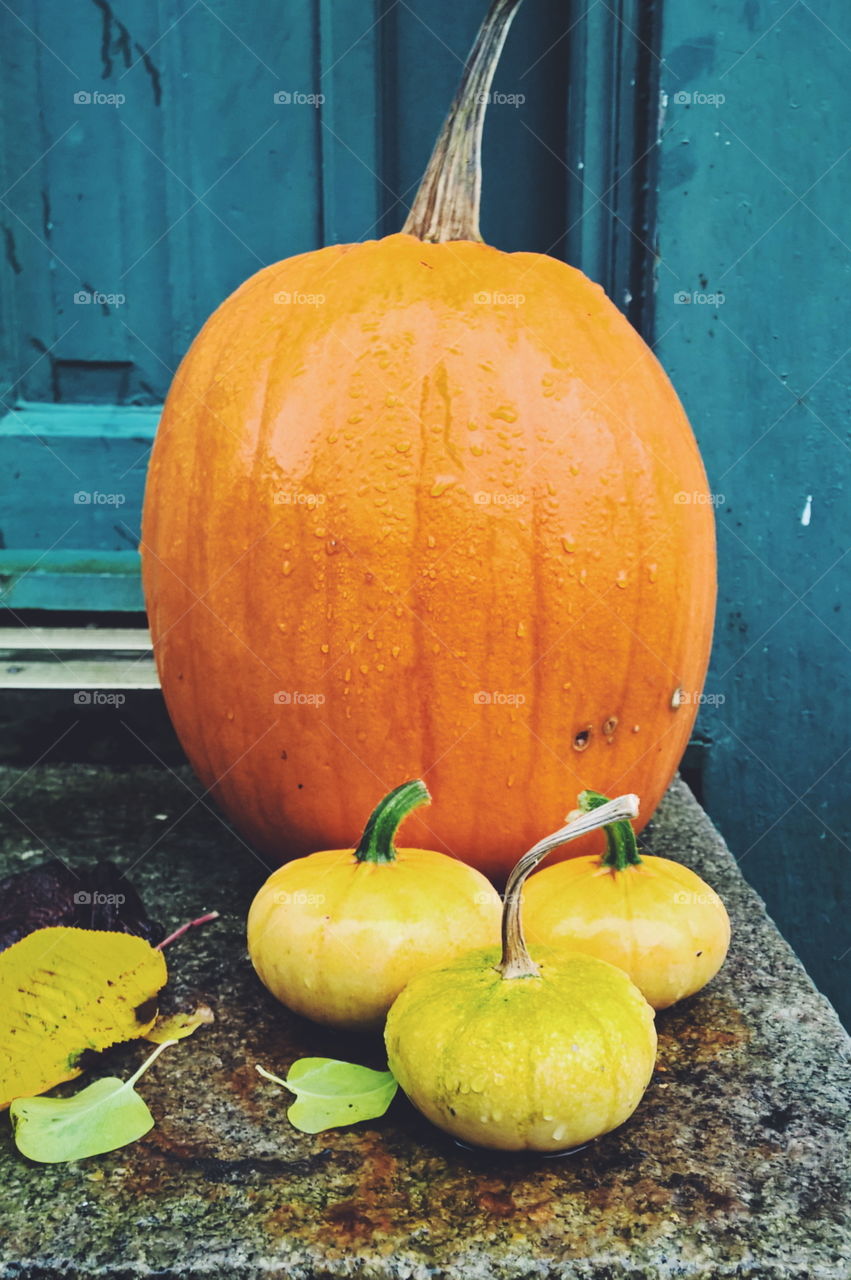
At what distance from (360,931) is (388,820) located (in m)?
0.13

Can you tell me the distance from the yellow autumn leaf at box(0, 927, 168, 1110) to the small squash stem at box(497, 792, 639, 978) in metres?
0.42

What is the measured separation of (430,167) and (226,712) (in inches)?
31.6

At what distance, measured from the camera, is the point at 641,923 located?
1158mm

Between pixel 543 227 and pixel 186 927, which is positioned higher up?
pixel 543 227

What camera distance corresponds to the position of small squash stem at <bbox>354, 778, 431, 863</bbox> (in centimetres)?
118

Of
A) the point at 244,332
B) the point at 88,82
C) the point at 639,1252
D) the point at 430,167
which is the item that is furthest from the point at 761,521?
the point at 88,82

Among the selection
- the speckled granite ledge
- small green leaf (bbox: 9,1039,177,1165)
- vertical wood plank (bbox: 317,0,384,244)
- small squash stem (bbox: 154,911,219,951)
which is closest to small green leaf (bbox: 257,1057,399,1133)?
the speckled granite ledge

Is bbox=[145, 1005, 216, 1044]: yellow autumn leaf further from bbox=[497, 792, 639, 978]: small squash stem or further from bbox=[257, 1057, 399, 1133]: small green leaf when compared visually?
bbox=[497, 792, 639, 978]: small squash stem

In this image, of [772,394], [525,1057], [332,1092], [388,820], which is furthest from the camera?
[772,394]

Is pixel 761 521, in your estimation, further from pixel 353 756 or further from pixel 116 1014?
pixel 116 1014

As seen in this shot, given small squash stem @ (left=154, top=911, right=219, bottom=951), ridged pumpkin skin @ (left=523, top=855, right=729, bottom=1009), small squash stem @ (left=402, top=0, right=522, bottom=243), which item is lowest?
small squash stem @ (left=154, top=911, right=219, bottom=951)

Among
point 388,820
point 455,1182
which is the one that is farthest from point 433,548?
point 455,1182

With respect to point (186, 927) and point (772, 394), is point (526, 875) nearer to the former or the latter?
point (186, 927)

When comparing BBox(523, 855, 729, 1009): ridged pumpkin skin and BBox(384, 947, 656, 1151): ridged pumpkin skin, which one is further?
BBox(523, 855, 729, 1009): ridged pumpkin skin
